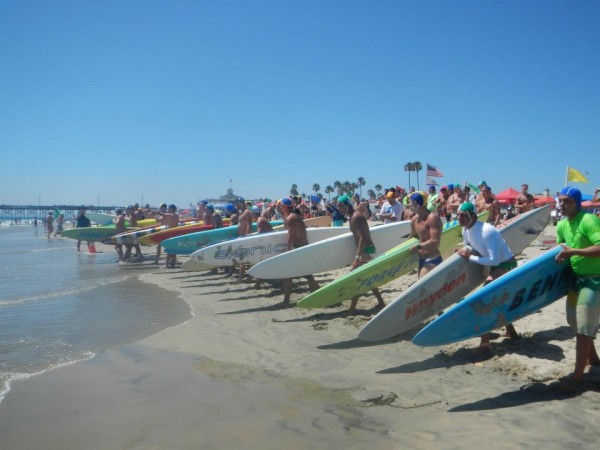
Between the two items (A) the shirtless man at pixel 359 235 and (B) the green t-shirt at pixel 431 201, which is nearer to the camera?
(A) the shirtless man at pixel 359 235

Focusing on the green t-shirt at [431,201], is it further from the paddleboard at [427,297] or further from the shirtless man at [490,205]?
the paddleboard at [427,297]

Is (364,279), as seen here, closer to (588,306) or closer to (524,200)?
(588,306)

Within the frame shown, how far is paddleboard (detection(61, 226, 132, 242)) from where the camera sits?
61.9ft

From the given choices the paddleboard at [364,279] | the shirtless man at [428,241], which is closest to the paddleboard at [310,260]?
the paddleboard at [364,279]

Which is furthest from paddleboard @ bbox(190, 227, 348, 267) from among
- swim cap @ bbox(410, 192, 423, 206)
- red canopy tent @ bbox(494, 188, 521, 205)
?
red canopy tent @ bbox(494, 188, 521, 205)

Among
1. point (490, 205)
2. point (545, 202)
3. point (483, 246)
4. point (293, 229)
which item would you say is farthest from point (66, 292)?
point (545, 202)

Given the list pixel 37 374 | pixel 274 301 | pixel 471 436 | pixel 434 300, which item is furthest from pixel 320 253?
pixel 471 436

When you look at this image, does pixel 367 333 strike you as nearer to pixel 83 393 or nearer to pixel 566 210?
pixel 566 210

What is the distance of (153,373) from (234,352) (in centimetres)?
97

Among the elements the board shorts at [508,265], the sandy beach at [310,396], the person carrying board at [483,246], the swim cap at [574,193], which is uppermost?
the swim cap at [574,193]

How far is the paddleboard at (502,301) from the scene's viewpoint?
4191 mm

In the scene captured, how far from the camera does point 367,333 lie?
5086 mm

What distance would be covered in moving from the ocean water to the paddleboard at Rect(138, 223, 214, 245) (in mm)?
1746

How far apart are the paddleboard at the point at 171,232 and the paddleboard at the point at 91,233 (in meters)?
3.93
